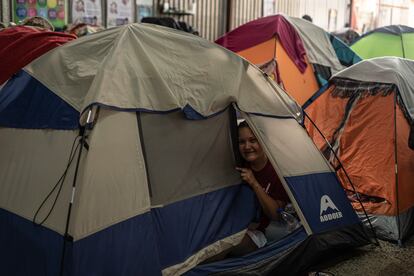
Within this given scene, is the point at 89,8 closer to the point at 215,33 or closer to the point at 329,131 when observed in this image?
the point at 215,33

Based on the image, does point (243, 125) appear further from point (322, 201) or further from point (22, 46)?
point (22, 46)

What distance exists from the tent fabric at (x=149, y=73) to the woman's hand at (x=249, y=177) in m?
0.36

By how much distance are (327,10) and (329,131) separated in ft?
26.8

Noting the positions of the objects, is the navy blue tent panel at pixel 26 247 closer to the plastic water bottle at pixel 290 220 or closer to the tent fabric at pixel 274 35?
the plastic water bottle at pixel 290 220

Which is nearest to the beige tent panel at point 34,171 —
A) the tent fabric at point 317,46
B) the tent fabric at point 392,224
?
the tent fabric at point 392,224

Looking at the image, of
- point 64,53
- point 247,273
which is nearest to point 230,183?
point 247,273

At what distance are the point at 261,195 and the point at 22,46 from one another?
1.94 m

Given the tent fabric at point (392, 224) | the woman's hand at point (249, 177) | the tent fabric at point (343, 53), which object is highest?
the tent fabric at point (343, 53)

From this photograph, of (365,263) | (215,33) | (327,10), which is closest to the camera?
(365,263)

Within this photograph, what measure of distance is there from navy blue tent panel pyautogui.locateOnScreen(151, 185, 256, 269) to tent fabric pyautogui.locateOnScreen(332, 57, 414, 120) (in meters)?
1.48

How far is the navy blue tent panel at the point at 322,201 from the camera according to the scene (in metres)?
2.88

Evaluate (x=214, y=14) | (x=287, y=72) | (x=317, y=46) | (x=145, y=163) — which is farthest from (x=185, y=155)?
(x=214, y=14)

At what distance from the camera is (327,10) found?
11391 millimetres

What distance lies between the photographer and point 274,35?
18.8 ft
